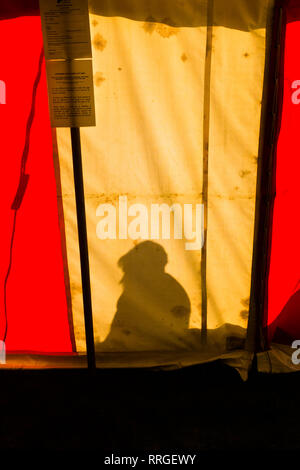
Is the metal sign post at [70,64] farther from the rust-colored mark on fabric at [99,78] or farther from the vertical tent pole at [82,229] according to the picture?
the rust-colored mark on fabric at [99,78]

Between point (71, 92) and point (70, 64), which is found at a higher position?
point (70, 64)

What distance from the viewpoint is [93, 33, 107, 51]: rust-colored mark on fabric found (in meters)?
2.35

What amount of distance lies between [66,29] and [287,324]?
8.52ft

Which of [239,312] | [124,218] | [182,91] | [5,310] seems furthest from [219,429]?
[182,91]

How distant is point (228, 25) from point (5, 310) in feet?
8.73

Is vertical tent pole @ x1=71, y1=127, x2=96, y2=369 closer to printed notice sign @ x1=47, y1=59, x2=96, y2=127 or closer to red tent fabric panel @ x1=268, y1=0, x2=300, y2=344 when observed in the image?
printed notice sign @ x1=47, y1=59, x2=96, y2=127

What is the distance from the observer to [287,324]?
2.86 m

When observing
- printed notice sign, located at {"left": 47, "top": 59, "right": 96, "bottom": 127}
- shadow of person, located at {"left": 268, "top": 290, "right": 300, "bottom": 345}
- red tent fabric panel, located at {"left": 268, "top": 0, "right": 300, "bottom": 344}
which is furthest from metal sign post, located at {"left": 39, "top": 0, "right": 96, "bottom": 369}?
shadow of person, located at {"left": 268, "top": 290, "right": 300, "bottom": 345}

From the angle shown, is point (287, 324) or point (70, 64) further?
point (287, 324)

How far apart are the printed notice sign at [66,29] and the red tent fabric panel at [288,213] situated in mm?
1361

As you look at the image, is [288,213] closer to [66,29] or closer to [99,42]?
[99,42]

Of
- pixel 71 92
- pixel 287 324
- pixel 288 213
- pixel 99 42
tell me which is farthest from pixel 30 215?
pixel 287 324

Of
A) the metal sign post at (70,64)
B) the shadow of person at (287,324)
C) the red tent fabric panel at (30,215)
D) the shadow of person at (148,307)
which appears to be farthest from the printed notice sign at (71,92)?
the shadow of person at (287,324)

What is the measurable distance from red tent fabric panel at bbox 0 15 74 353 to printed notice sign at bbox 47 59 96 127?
0.61m
